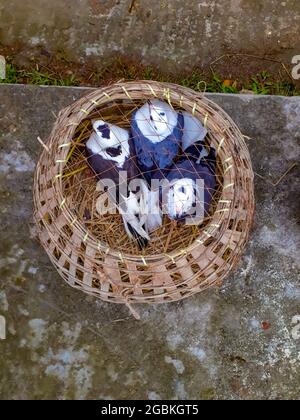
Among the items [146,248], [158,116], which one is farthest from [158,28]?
[146,248]

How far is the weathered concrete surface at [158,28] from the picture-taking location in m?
2.62

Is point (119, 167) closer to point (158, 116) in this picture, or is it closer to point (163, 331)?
point (158, 116)

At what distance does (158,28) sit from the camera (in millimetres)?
2631

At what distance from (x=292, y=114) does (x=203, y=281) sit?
0.80 metres

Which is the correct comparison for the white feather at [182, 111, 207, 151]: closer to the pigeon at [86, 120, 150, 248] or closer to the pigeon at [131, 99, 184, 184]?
the pigeon at [131, 99, 184, 184]

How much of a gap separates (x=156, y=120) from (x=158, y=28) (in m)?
0.77

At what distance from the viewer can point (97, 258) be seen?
1928mm

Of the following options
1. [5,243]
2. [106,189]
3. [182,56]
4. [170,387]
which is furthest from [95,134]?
[170,387]

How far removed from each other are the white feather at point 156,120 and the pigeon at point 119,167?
3.2 inches

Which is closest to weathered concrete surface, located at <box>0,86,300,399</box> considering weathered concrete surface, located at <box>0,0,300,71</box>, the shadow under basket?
the shadow under basket

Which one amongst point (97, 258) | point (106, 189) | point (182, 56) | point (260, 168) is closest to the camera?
point (97, 258)

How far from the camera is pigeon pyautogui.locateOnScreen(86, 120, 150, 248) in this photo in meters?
2.04

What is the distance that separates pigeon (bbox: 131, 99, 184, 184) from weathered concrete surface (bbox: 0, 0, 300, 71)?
0.64 metres

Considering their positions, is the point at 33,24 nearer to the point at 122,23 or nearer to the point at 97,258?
the point at 122,23
